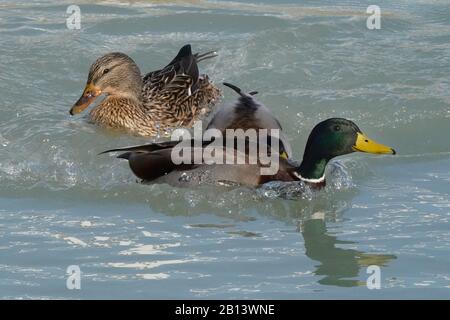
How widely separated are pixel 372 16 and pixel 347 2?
862 mm

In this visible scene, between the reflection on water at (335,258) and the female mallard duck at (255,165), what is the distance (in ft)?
3.09

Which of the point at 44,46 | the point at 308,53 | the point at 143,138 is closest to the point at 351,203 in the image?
the point at 143,138

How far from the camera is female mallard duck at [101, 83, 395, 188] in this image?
9375mm

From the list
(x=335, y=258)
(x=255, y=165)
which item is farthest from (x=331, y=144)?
(x=335, y=258)

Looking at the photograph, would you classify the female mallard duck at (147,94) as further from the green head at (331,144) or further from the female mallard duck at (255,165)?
the green head at (331,144)

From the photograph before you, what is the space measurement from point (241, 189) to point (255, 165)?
0.79ft

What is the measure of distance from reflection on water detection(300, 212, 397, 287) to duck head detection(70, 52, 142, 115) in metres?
3.56

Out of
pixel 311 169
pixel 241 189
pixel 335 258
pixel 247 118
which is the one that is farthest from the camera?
pixel 247 118

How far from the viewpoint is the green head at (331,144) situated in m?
9.54

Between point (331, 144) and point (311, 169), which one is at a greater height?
point (331, 144)

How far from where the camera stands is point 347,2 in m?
14.8

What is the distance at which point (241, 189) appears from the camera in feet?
30.7

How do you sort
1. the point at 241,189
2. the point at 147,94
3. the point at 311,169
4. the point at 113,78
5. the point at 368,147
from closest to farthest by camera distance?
1. the point at 241,189
2. the point at 368,147
3. the point at 311,169
4. the point at 113,78
5. the point at 147,94

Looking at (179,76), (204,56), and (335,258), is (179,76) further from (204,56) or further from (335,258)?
(335,258)
